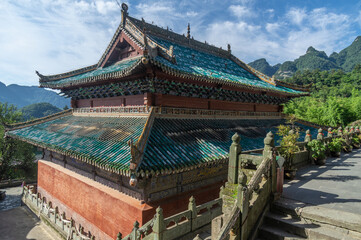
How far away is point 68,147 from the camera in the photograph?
9.96 metres

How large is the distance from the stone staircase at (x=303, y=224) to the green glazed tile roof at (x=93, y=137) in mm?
4409

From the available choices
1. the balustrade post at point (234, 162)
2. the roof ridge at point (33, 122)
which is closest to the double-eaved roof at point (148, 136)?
the roof ridge at point (33, 122)

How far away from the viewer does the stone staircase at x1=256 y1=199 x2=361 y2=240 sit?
17.0 feet

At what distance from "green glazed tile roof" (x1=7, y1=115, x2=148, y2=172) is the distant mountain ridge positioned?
13431cm

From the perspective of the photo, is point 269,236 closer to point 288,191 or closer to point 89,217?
point 288,191

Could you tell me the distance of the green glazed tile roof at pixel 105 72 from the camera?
8809 millimetres

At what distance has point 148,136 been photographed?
26.6 ft

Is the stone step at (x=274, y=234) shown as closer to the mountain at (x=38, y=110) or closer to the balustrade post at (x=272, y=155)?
the balustrade post at (x=272, y=155)

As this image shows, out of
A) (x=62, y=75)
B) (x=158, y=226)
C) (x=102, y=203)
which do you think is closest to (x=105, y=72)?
(x=62, y=75)

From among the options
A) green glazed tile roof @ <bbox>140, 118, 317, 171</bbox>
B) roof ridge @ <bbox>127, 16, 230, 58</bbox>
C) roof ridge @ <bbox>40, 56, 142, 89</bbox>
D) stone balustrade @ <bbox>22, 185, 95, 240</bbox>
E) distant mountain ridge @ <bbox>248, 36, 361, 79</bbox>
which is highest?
distant mountain ridge @ <bbox>248, 36, 361, 79</bbox>

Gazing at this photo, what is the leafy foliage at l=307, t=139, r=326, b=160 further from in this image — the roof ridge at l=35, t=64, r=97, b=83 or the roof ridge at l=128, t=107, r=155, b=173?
the roof ridge at l=35, t=64, r=97, b=83

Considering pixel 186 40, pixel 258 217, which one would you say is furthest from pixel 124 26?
pixel 258 217

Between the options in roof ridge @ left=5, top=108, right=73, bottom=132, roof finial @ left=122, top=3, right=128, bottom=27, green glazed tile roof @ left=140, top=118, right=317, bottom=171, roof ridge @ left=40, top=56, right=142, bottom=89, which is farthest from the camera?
roof ridge @ left=5, top=108, right=73, bottom=132

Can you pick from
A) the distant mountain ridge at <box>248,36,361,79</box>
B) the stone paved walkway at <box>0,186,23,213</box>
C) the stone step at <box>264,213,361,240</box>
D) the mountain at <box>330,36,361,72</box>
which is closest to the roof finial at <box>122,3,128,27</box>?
the stone step at <box>264,213,361,240</box>
